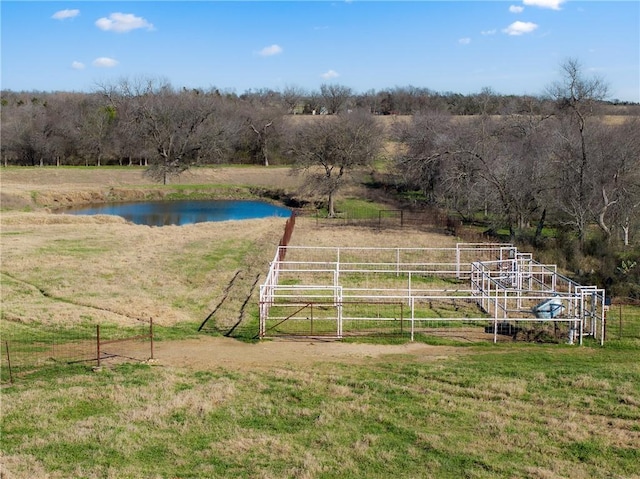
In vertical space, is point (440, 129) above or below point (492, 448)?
above

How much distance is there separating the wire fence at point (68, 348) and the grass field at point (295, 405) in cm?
35

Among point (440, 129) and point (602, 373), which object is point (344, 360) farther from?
point (440, 129)

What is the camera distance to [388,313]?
23109 mm

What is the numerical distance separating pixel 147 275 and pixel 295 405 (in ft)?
50.6

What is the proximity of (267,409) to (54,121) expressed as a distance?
8577 centimetres

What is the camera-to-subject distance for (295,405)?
14742 mm

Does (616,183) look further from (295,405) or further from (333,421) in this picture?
(333,421)

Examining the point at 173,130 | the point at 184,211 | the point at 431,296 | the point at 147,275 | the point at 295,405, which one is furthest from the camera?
the point at 173,130

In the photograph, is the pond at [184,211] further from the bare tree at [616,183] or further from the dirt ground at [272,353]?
the dirt ground at [272,353]

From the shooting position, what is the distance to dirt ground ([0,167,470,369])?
18.9 metres

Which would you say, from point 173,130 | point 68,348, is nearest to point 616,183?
point 68,348

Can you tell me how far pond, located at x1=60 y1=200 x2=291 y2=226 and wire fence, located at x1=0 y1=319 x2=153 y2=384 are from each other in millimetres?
32290

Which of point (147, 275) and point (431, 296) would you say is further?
point (147, 275)

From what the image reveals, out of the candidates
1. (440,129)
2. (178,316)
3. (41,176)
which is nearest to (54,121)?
(41,176)
